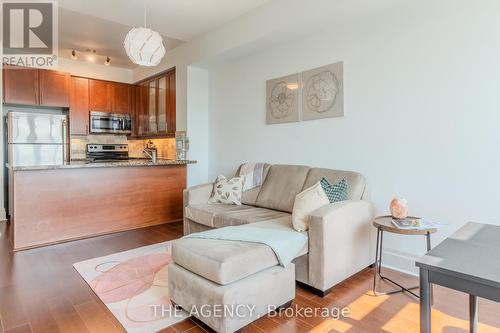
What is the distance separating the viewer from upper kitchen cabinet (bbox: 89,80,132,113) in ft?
18.9

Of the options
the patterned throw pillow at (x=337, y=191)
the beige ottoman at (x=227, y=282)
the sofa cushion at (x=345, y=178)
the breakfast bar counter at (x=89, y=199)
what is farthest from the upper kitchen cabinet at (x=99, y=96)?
the patterned throw pillow at (x=337, y=191)

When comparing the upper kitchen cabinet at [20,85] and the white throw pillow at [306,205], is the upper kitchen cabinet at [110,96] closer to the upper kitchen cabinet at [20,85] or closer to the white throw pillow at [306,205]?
the upper kitchen cabinet at [20,85]

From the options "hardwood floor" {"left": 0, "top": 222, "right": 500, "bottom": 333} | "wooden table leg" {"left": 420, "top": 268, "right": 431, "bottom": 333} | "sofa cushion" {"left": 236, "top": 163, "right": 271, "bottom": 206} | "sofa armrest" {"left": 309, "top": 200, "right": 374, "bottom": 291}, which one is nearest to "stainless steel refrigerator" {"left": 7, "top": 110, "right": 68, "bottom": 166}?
"hardwood floor" {"left": 0, "top": 222, "right": 500, "bottom": 333}

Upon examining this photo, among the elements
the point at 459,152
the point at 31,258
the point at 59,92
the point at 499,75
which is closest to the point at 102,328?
the point at 31,258

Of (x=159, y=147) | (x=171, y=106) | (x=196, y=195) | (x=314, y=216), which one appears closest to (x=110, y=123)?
→ (x=159, y=147)

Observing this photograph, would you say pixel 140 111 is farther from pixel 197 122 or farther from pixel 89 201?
pixel 89 201

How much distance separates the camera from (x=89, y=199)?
381cm

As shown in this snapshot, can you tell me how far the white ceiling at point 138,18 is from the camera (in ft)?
11.2

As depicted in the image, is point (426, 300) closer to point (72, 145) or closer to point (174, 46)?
point (174, 46)

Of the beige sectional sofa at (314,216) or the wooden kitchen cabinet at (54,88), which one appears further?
the wooden kitchen cabinet at (54,88)

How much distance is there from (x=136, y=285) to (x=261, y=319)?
108 cm

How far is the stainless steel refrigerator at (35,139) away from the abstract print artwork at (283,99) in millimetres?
3378

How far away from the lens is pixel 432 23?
255 cm

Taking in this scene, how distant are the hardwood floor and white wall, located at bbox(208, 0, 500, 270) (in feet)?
2.06
